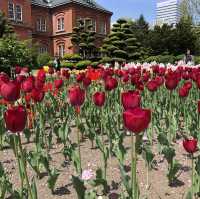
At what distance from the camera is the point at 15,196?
236 cm

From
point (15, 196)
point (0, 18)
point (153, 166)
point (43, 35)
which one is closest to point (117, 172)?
point (153, 166)

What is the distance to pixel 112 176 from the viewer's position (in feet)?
11.4

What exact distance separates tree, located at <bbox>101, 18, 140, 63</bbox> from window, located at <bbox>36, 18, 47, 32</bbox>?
59.9ft

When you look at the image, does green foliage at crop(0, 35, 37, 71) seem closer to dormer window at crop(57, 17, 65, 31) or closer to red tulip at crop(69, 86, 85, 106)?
red tulip at crop(69, 86, 85, 106)

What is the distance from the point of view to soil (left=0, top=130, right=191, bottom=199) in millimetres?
3111

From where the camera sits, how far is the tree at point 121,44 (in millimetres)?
36531

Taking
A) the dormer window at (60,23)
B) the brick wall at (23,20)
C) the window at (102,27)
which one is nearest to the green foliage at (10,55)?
the brick wall at (23,20)

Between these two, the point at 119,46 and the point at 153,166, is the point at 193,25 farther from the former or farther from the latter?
the point at 153,166

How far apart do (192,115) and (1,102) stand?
250 centimetres

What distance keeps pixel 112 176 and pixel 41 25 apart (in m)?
52.2

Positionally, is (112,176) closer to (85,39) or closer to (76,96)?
(76,96)

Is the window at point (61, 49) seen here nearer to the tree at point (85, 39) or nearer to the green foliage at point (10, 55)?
the tree at point (85, 39)

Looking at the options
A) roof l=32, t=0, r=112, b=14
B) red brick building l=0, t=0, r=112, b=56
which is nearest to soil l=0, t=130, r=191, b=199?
red brick building l=0, t=0, r=112, b=56

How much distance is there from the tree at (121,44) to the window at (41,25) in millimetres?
18252
